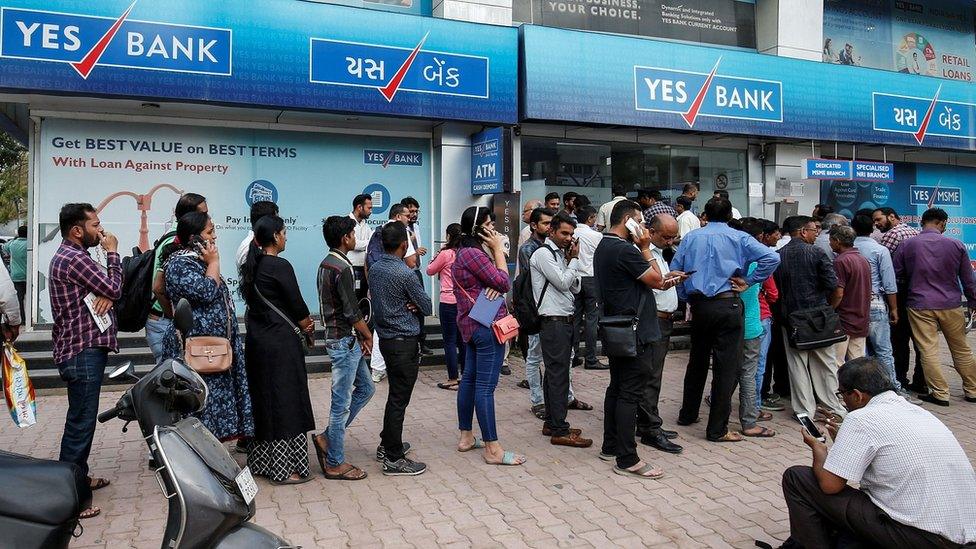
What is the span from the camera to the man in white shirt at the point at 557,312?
5.66 meters

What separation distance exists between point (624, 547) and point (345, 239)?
2.78 metres

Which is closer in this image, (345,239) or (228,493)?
(228,493)

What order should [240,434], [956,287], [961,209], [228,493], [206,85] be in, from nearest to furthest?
[228,493] < [240,434] < [956,287] < [206,85] < [961,209]

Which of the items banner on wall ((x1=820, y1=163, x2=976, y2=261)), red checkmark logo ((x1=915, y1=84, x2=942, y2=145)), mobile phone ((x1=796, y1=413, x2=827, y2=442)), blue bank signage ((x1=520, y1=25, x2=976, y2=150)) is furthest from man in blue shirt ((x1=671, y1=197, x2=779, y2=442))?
red checkmark logo ((x1=915, y1=84, x2=942, y2=145))

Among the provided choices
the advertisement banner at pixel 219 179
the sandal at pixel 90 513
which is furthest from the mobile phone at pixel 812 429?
the advertisement banner at pixel 219 179

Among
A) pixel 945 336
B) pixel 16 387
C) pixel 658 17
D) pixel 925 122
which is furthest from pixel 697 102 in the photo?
pixel 16 387

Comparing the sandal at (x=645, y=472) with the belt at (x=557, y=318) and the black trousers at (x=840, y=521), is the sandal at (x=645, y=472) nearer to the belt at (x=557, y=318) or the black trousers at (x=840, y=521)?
the belt at (x=557, y=318)

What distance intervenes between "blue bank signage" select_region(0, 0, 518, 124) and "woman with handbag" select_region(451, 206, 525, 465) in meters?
5.10

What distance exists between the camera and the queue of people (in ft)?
11.3

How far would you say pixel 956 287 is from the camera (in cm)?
766

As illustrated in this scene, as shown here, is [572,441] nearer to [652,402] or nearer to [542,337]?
[652,402]

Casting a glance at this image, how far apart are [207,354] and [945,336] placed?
7.34 metres

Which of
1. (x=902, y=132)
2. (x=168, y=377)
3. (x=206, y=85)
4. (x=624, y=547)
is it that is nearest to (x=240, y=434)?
(x=168, y=377)

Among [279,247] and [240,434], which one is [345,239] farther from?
[240,434]
